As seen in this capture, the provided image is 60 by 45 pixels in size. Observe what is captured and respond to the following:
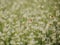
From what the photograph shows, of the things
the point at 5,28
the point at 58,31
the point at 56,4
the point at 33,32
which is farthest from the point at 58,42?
the point at 5,28

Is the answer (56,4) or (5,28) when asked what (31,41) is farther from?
(56,4)

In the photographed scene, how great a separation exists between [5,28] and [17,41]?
201mm

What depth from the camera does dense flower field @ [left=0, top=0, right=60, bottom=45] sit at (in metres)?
2.15

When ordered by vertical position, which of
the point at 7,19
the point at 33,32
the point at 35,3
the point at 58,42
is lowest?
the point at 58,42

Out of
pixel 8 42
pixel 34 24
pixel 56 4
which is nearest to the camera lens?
pixel 8 42

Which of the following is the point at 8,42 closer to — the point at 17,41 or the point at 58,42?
the point at 17,41

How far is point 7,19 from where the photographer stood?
87.0 inches

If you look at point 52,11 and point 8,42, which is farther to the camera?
point 52,11

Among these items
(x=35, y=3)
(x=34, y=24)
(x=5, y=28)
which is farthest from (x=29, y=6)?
(x=5, y=28)

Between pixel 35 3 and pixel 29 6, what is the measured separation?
91mm

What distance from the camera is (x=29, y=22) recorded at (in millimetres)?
2250

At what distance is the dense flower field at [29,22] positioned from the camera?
215 centimetres

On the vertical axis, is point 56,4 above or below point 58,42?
above

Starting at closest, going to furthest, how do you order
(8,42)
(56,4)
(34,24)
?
(8,42) < (34,24) < (56,4)
